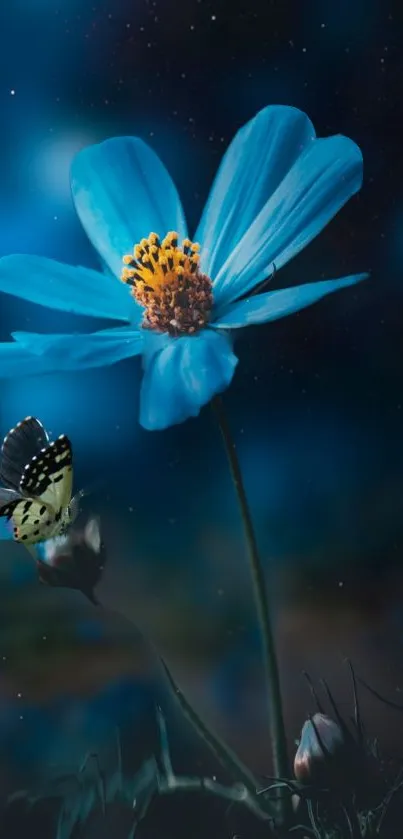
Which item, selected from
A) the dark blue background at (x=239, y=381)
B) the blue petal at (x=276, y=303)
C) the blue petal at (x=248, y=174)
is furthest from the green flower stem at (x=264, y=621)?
the blue petal at (x=248, y=174)

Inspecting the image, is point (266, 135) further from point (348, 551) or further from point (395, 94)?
point (348, 551)

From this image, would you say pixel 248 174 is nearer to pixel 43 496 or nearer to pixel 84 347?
pixel 84 347

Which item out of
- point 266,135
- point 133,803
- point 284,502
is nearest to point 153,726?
point 133,803

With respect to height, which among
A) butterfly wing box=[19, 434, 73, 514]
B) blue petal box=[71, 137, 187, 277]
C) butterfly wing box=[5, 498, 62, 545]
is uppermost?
blue petal box=[71, 137, 187, 277]

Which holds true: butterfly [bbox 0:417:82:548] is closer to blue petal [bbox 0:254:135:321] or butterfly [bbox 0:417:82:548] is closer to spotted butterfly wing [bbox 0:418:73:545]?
spotted butterfly wing [bbox 0:418:73:545]

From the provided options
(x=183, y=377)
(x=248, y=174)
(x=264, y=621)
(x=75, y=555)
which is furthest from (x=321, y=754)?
(x=248, y=174)

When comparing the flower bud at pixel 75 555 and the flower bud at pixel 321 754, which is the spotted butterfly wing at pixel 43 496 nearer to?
the flower bud at pixel 75 555

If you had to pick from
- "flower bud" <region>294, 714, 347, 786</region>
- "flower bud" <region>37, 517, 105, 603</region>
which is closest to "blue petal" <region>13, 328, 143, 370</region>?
"flower bud" <region>37, 517, 105, 603</region>
